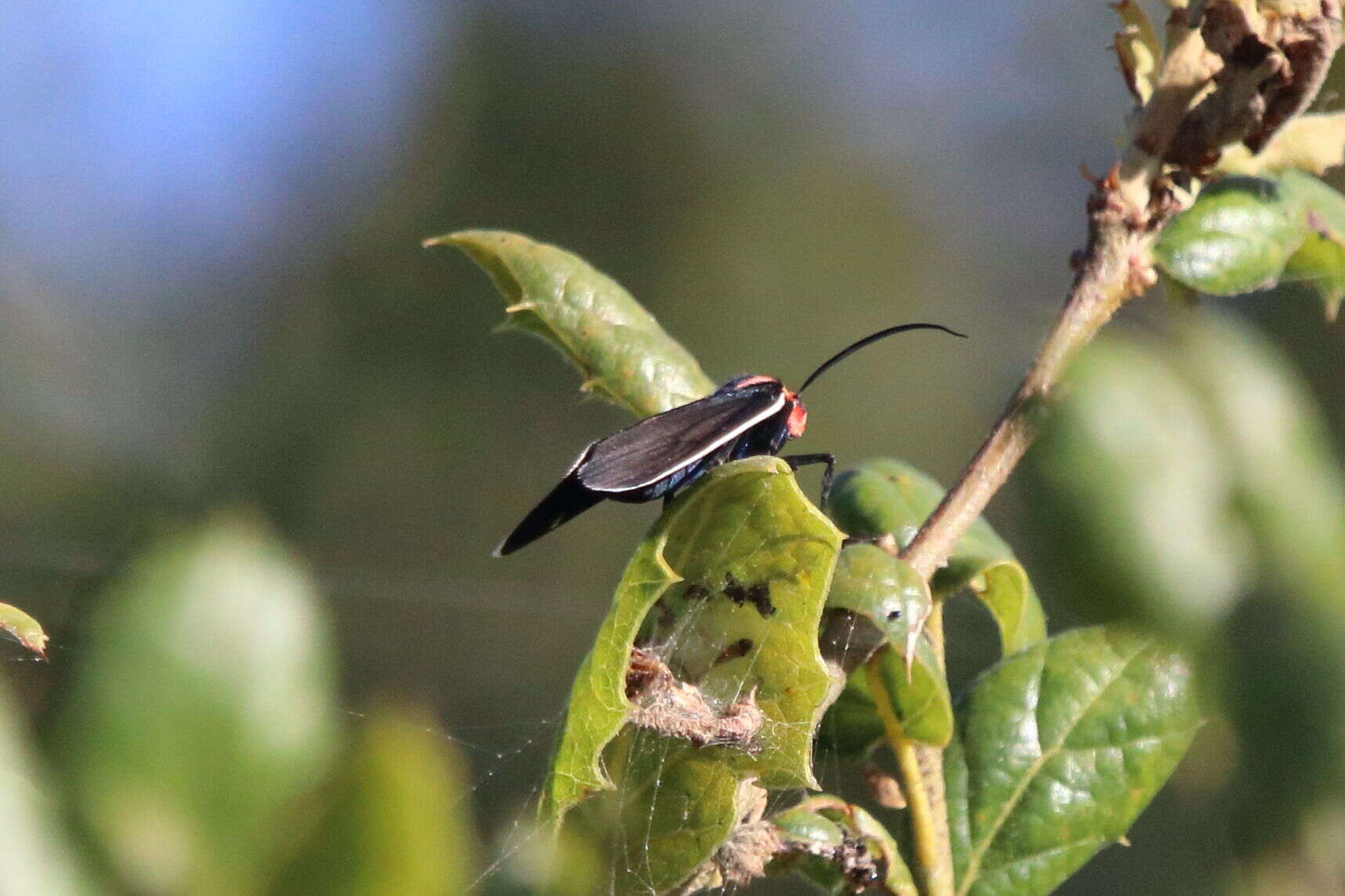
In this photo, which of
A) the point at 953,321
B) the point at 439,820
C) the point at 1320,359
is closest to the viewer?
the point at 439,820

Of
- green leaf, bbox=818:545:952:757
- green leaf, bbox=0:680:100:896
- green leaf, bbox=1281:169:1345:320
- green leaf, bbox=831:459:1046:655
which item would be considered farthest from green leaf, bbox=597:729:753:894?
green leaf, bbox=1281:169:1345:320

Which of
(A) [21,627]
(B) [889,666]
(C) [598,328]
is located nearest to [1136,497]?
(B) [889,666]

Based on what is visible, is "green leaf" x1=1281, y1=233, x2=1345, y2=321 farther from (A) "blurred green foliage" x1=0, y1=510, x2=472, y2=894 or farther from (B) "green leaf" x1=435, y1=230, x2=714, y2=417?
(A) "blurred green foliage" x1=0, y1=510, x2=472, y2=894

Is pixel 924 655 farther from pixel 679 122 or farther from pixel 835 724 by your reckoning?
pixel 679 122

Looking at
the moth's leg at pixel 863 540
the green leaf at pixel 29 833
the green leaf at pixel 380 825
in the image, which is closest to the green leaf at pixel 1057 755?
the moth's leg at pixel 863 540

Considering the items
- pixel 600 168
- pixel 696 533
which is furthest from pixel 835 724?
pixel 600 168

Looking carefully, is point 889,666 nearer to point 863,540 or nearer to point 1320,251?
point 863,540

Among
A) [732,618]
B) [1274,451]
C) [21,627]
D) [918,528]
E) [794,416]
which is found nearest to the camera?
[1274,451]
